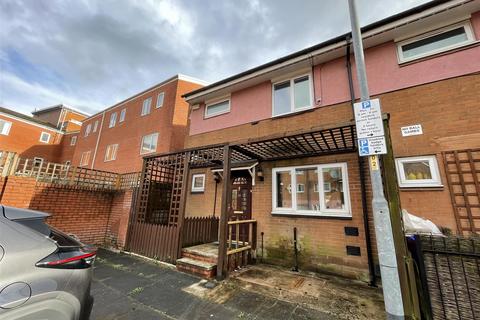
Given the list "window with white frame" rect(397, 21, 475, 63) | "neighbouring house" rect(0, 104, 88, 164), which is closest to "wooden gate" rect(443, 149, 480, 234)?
"window with white frame" rect(397, 21, 475, 63)

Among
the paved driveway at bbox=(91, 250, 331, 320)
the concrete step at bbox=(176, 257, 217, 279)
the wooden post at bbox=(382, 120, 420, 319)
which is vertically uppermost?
the wooden post at bbox=(382, 120, 420, 319)

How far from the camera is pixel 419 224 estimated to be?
4195 mm

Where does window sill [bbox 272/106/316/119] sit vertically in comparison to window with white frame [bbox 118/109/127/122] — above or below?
below

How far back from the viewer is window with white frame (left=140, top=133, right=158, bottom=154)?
589 inches

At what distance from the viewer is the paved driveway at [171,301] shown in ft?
11.3

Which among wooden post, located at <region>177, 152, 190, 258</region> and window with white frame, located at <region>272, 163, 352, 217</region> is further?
wooden post, located at <region>177, 152, 190, 258</region>

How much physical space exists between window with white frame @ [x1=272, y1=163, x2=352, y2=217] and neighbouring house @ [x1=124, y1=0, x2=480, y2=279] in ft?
0.11

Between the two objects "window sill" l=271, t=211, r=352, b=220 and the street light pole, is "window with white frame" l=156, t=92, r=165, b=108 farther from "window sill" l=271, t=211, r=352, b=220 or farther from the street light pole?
the street light pole

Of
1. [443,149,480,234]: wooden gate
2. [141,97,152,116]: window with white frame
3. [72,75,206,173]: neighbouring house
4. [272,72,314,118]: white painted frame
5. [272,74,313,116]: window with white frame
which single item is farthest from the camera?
[141,97,152,116]: window with white frame

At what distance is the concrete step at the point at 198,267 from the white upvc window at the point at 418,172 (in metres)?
5.39

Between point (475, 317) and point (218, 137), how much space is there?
8079 millimetres

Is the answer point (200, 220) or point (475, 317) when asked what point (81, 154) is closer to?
point (200, 220)

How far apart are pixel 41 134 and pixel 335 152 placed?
Answer: 3524 centimetres

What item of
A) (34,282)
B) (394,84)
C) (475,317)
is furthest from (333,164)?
(34,282)
